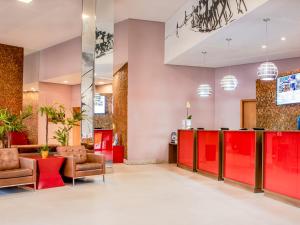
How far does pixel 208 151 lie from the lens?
7.88 m

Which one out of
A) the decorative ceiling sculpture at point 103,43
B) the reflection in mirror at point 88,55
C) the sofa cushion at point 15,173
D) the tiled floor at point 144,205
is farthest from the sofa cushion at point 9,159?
the decorative ceiling sculpture at point 103,43

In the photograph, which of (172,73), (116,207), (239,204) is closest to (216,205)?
(239,204)

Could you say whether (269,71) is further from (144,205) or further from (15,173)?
(15,173)

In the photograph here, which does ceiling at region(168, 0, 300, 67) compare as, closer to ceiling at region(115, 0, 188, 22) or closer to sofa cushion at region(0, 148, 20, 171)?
ceiling at region(115, 0, 188, 22)

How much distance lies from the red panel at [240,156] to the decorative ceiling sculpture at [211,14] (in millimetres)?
2324

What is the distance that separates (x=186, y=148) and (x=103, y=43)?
Result: 12.0ft

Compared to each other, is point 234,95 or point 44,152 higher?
point 234,95

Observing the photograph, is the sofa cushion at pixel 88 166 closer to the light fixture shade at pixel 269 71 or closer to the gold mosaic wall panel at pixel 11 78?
the light fixture shade at pixel 269 71

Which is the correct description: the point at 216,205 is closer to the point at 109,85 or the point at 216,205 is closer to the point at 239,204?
the point at 239,204

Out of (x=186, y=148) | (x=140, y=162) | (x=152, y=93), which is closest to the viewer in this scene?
(x=186, y=148)

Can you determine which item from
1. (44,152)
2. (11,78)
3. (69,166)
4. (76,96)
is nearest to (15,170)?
(44,152)

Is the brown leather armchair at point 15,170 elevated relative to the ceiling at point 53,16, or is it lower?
lower

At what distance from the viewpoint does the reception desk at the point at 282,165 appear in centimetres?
510

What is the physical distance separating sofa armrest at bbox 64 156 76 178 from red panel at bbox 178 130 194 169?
341 cm
